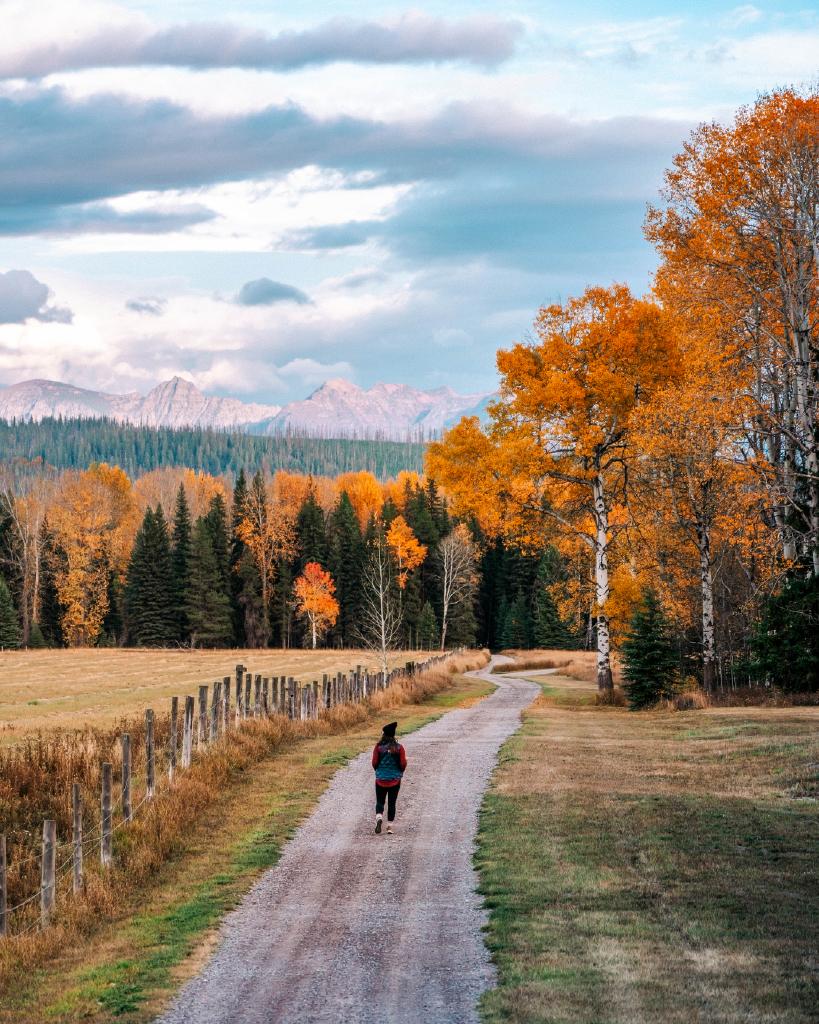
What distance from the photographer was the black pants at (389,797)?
49.8 ft

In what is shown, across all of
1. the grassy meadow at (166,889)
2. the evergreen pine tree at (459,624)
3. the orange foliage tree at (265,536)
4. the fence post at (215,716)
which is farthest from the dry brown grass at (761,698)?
the orange foliage tree at (265,536)

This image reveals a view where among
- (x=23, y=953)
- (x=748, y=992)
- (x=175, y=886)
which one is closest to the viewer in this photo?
(x=748, y=992)

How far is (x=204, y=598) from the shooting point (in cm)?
9481

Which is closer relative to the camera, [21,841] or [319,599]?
[21,841]

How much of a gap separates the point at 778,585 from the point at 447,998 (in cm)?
2406

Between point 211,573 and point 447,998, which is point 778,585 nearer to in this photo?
point 447,998

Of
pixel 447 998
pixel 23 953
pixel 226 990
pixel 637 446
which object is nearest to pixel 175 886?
pixel 23 953

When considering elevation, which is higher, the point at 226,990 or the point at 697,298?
the point at 697,298

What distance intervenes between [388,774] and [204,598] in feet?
268

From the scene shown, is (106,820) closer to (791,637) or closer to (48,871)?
(48,871)

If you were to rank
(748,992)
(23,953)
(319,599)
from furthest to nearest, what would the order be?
(319,599), (23,953), (748,992)

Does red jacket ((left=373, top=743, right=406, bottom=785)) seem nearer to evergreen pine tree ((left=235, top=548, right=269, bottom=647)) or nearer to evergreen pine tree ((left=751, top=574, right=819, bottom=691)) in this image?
evergreen pine tree ((left=751, top=574, right=819, bottom=691))

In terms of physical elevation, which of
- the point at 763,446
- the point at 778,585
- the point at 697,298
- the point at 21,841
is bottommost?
the point at 21,841

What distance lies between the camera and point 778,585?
30.1m
